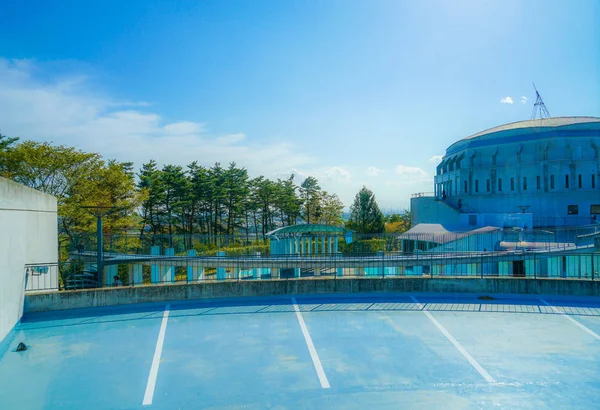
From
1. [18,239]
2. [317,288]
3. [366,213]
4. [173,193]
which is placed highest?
[173,193]

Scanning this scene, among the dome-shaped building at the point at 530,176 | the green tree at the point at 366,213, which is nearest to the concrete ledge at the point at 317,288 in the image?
the dome-shaped building at the point at 530,176

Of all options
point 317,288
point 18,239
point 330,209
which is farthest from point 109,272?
point 330,209

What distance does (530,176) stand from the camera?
45656mm

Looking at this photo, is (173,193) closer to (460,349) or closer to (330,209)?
(330,209)

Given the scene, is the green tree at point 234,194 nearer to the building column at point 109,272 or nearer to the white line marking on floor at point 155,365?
the building column at point 109,272

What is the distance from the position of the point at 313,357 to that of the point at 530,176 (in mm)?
45613

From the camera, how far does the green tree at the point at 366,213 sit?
51.4 m

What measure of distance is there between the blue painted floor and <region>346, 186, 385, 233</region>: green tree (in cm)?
3892

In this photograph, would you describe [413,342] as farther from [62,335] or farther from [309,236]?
[309,236]

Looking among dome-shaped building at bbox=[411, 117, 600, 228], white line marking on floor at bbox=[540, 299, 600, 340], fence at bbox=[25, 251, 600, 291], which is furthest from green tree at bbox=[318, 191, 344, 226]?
white line marking on floor at bbox=[540, 299, 600, 340]

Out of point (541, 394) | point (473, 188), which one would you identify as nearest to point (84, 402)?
point (541, 394)

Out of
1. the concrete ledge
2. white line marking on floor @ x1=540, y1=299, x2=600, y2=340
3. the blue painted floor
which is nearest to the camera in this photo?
the blue painted floor

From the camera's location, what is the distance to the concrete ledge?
12227 mm

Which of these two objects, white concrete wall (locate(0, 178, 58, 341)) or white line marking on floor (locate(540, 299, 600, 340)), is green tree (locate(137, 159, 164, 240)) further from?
white line marking on floor (locate(540, 299, 600, 340))
